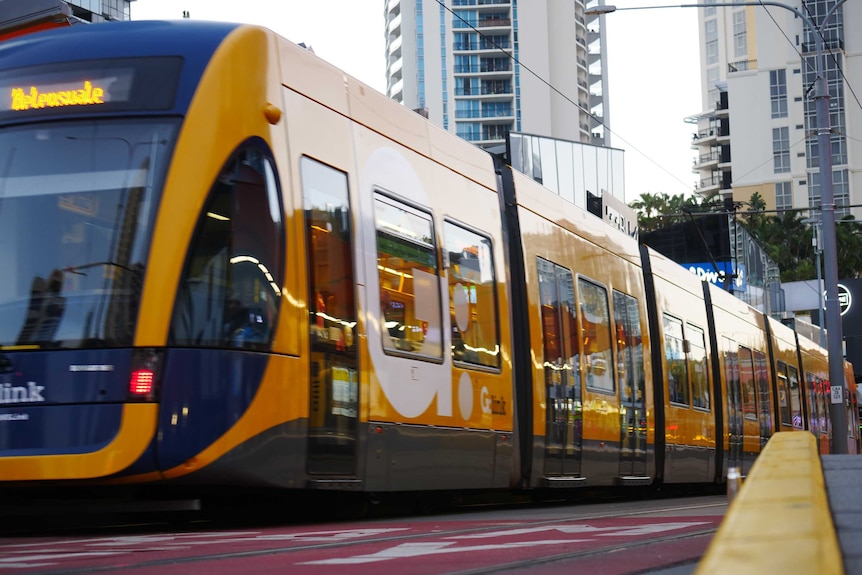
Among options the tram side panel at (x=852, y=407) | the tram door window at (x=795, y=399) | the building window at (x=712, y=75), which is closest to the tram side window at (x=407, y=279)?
the tram door window at (x=795, y=399)

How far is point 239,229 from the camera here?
8336 millimetres

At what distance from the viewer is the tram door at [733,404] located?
71.9 ft

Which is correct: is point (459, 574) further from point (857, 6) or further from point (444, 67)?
→ point (444, 67)

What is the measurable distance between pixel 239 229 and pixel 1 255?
4.77 feet

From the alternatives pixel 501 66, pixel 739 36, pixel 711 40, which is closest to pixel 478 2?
pixel 501 66

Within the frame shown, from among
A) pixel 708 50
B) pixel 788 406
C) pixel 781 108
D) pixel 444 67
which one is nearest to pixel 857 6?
pixel 781 108

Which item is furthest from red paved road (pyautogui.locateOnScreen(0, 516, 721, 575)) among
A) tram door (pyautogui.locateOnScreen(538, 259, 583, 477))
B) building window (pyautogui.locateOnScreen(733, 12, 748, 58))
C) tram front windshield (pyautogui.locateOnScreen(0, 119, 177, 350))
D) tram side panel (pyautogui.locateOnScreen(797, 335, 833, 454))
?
building window (pyautogui.locateOnScreen(733, 12, 748, 58))

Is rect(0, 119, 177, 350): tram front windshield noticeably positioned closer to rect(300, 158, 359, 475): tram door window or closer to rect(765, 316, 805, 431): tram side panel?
rect(300, 158, 359, 475): tram door window

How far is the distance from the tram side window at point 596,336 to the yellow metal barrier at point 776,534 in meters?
9.28

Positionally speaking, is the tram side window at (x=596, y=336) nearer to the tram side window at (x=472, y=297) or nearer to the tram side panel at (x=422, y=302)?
the tram side panel at (x=422, y=302)

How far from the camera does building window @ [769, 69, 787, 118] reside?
11381 centimetres

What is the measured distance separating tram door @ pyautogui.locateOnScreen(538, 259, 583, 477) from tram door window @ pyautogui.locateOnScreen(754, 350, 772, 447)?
11.5 m

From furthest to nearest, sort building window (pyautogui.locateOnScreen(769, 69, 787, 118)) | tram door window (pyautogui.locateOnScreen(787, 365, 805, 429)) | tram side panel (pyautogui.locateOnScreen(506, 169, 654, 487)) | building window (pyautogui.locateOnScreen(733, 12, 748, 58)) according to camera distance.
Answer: building window (pyautogui.locateOnScreen(733, 12, 748, 58))
building window (pyautogui.locateOnScreen(769, 69, 787, 118))
tram door window (pyautogui.locateOnScreen(787, 365, 805, 429))
tram side panel (pyautogui.locateOnScreen(506, 169, 654, 487))

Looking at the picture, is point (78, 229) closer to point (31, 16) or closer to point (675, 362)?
point (31, 16)
